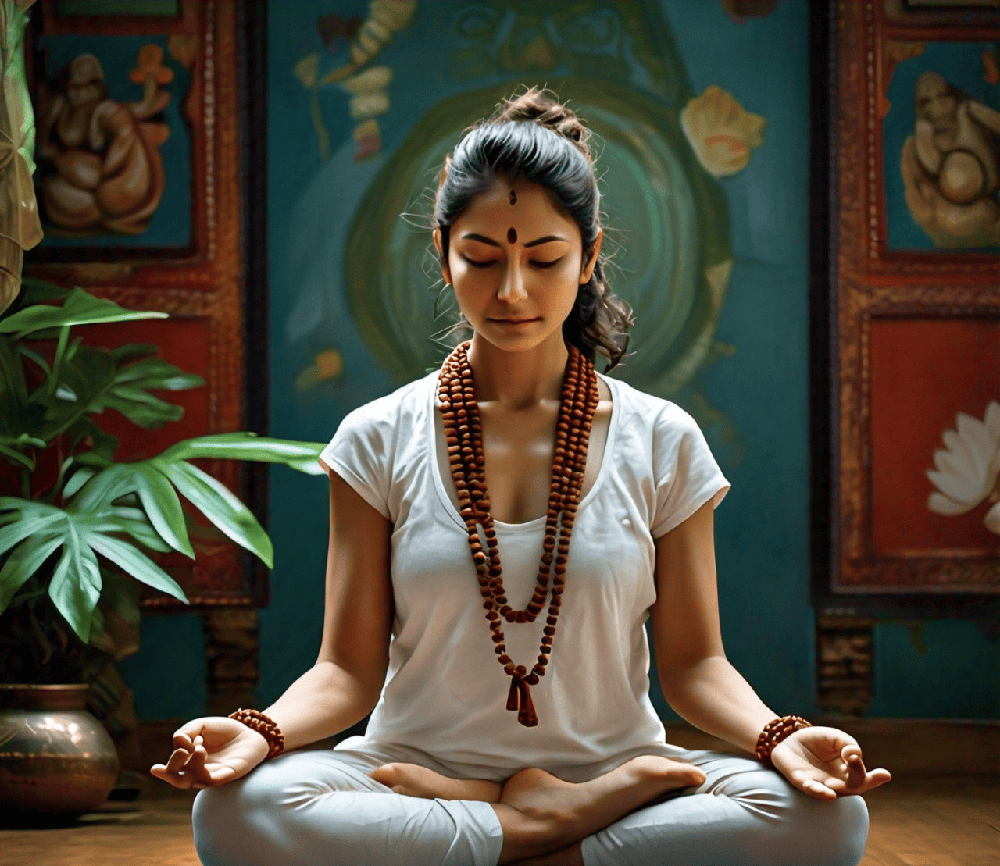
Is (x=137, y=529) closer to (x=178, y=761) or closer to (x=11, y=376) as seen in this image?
(x=11, y=376)

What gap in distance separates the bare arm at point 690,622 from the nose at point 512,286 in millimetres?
396

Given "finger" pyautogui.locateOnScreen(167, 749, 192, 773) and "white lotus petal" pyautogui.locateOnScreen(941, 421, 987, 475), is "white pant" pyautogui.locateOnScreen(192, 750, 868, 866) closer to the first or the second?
"finger" pyautogui.locateOnScreen(167, 749, 192, 773)

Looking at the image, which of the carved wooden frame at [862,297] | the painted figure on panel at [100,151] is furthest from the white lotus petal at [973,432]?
the painted figure on panel at [100,151]

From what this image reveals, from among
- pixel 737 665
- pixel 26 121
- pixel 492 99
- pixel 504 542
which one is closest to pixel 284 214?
pixel 492 99

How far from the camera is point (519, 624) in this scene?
5.78ft

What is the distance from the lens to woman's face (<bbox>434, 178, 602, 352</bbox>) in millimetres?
1771

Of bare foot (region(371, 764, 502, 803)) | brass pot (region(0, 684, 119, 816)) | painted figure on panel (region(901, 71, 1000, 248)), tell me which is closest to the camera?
bare foot (region(371, 764, 502, 803))

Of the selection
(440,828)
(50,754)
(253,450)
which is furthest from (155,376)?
(440,828)

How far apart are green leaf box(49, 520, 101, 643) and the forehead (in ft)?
3.64

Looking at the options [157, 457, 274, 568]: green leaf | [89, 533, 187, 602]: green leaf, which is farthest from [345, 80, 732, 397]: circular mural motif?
[89, 533, 187, 602]: green leaf

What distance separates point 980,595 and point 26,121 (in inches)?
101

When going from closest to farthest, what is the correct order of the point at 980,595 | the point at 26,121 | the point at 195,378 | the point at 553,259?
1. the point at 553,259
2. the point at 26,121
3. the point at 195,378
4. the point at 980,595

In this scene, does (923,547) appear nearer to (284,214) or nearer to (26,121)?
(284,214)

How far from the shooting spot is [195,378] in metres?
2.96
